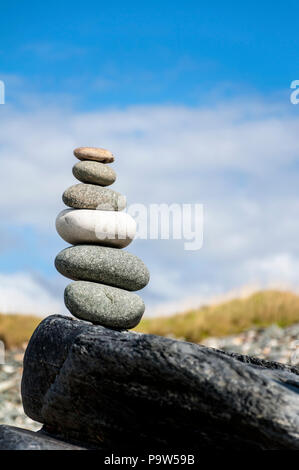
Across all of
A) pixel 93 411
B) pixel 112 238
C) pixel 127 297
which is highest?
pixel 112 238

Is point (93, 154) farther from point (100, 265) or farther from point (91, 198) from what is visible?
point (100, 265)

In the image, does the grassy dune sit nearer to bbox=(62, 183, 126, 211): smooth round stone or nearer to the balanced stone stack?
the balanced stone stack

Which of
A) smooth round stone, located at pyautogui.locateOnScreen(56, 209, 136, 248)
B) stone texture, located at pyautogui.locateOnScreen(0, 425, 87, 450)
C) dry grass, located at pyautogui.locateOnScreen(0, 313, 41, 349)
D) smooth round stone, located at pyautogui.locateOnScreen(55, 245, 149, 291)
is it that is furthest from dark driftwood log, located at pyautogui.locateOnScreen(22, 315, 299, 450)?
dry grass, located at pyautogui.locateOnScreen(0, 313, 41, 349)

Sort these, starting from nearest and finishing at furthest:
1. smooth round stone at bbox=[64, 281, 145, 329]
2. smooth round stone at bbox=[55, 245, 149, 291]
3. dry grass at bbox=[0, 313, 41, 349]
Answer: smooth round stone at bbox=[64, 281, 145, 329] → smooth round stone at bbox=[55, 245, 149, 291] → dry grass at bbox=[0, 313, 41, 349]

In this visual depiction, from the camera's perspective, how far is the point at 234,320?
1537 centimetres

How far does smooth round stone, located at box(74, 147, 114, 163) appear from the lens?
644cm

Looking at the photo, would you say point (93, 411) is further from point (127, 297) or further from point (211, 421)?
point (127, 297)

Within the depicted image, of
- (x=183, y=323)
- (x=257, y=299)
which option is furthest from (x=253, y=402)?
(x=257, y=299)

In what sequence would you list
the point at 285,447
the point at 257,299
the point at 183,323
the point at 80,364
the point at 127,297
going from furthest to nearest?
the point at 257,299, the point at 183,323, the point at 127,297, the point at 80,364, the point at 285,447

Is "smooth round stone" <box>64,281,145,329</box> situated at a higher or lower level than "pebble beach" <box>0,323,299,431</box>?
higher

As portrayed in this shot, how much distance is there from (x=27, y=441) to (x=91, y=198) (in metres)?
2.92

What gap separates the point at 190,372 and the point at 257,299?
1280 centimetres

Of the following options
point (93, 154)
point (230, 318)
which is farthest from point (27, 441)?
point (230, 318)

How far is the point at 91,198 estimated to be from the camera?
627 cm
